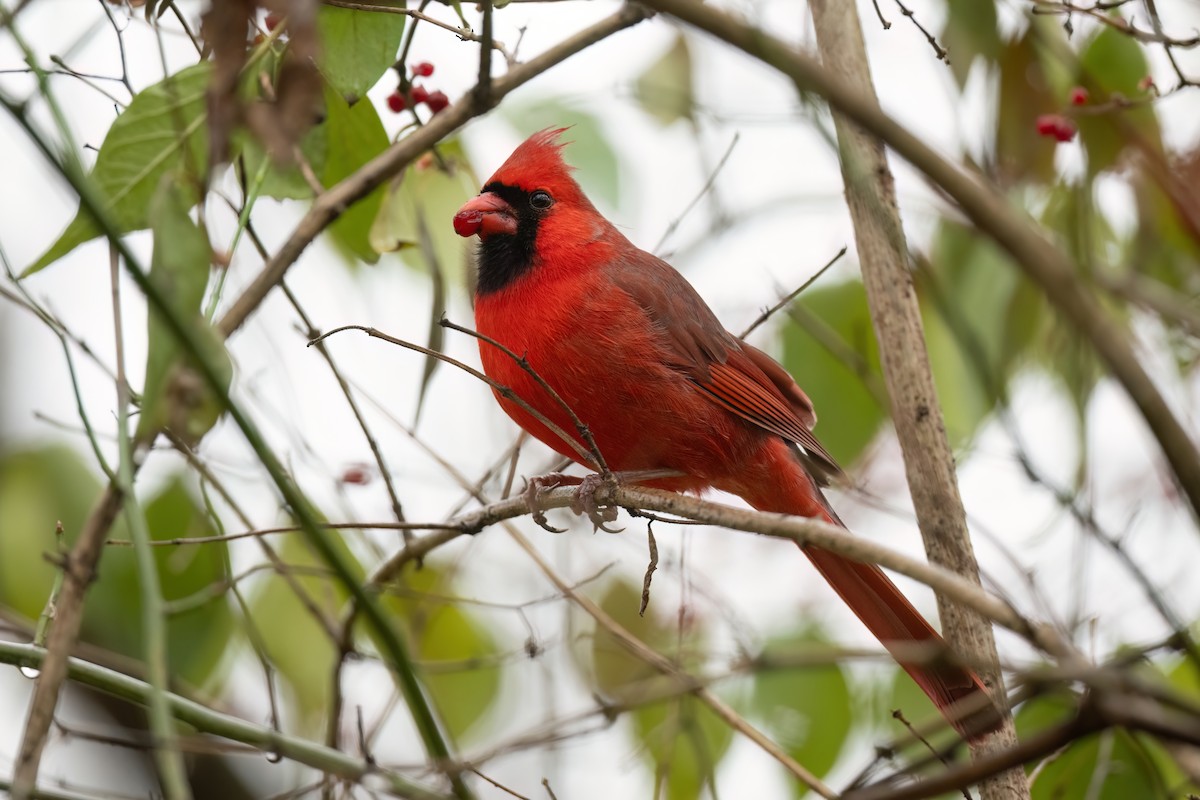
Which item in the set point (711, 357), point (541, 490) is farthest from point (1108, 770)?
point (711, 357)

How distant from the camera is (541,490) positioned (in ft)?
8.32

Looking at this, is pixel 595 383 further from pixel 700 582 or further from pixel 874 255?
pixel 700 582

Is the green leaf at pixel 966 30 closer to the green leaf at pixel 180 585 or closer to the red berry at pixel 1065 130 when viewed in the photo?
the red berry at pixel 1065 130

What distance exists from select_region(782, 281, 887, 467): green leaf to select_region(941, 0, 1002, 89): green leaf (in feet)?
1.78

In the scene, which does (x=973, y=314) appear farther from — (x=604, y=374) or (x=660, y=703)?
(x=660, y=703)

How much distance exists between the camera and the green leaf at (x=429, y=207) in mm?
2648

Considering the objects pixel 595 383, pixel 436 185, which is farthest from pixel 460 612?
pixel 436 185

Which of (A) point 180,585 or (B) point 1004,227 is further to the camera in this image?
(A) point 180,585

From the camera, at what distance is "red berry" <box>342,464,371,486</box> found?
3.17 metres

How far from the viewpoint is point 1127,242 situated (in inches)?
125

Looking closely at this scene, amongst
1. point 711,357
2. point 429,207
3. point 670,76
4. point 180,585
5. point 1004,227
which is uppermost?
point 670,76

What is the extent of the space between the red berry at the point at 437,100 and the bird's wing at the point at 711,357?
531 millimetres

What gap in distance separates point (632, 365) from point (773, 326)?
0.69 meters

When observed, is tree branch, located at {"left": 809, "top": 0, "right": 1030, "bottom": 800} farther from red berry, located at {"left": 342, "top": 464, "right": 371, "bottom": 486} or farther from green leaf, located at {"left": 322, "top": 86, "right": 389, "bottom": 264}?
red berry, located at {"left": 342, "top": 464, "right": 371, "bottom": 486}
